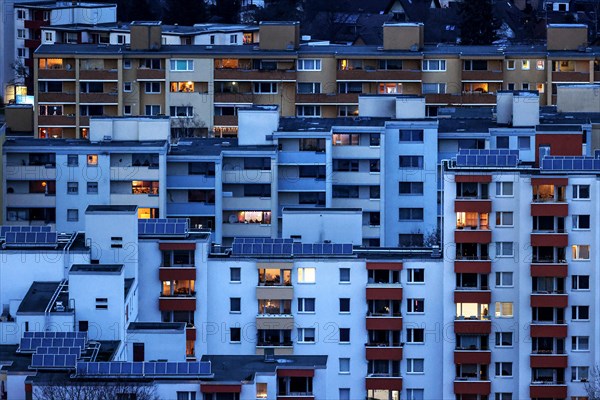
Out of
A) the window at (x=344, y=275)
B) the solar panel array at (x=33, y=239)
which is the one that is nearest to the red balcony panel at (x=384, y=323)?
the window at (x=344, y=275)

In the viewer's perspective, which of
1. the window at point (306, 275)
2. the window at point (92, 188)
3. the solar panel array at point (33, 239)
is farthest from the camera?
the window at point (92, 188)

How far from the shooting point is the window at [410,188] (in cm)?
10106

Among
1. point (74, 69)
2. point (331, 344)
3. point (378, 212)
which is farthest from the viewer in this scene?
point (74, 69)

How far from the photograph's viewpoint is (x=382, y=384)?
258 ft

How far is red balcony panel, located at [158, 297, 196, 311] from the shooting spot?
3110 inches

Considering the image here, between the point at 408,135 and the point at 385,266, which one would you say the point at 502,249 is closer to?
the point at 385,266

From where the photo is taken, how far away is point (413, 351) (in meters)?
79.1

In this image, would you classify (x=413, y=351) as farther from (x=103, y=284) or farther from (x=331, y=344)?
(x=103, y=284)

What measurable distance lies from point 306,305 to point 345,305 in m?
1.14

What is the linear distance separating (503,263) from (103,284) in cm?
1260

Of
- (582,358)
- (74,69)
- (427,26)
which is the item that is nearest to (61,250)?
(582,358)

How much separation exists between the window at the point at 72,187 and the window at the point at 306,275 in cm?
2060

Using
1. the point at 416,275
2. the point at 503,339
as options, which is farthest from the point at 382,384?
the point at 503,339

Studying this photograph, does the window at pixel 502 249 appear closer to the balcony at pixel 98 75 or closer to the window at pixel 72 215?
the window at pixel 72 215
